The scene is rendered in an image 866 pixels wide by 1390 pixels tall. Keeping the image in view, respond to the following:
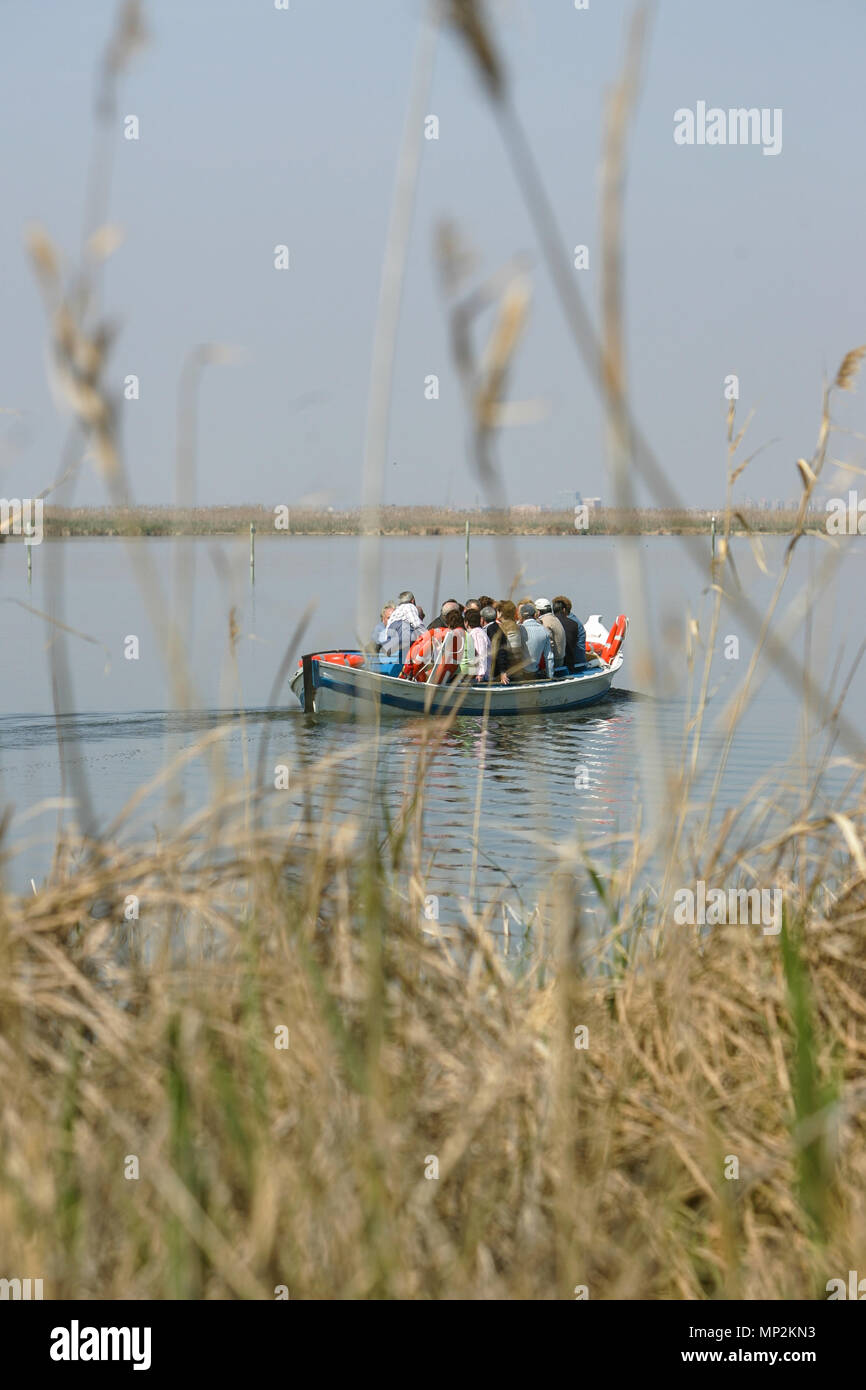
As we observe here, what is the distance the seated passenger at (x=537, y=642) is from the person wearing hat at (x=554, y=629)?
400 millimetres

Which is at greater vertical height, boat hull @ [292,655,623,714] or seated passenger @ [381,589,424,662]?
seated passenger @ [381,589,424,662]

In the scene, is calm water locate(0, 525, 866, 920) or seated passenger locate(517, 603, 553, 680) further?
seated passenger locate(517, 603, 553, 680)

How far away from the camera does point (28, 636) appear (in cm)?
4662

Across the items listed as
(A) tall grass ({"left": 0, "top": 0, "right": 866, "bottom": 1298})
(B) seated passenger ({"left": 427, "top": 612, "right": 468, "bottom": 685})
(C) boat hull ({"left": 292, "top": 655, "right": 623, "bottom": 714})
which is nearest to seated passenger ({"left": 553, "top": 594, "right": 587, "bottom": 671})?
(C) boat hull ({"left": 292, "top": 655, "right": 623, "bottom": 714})

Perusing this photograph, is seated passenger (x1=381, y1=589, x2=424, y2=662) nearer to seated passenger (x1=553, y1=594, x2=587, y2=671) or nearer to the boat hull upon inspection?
the boat hull

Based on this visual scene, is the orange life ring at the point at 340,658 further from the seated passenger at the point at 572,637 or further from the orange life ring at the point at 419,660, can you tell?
the seated passenger at the point at 572,637

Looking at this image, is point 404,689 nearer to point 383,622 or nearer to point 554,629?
point 554,629

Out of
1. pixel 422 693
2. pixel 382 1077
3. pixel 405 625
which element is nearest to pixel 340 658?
pixel 405 625

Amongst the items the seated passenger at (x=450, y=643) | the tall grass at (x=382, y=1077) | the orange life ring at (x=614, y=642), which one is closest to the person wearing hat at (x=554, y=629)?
the orange life ring at (x=614, y=642)

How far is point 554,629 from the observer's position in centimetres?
2378

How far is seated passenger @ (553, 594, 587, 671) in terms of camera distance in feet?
78.8

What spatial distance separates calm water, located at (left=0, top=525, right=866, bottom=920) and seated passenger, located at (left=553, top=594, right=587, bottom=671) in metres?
0.87

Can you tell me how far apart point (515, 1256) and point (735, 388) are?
1.92 meters
